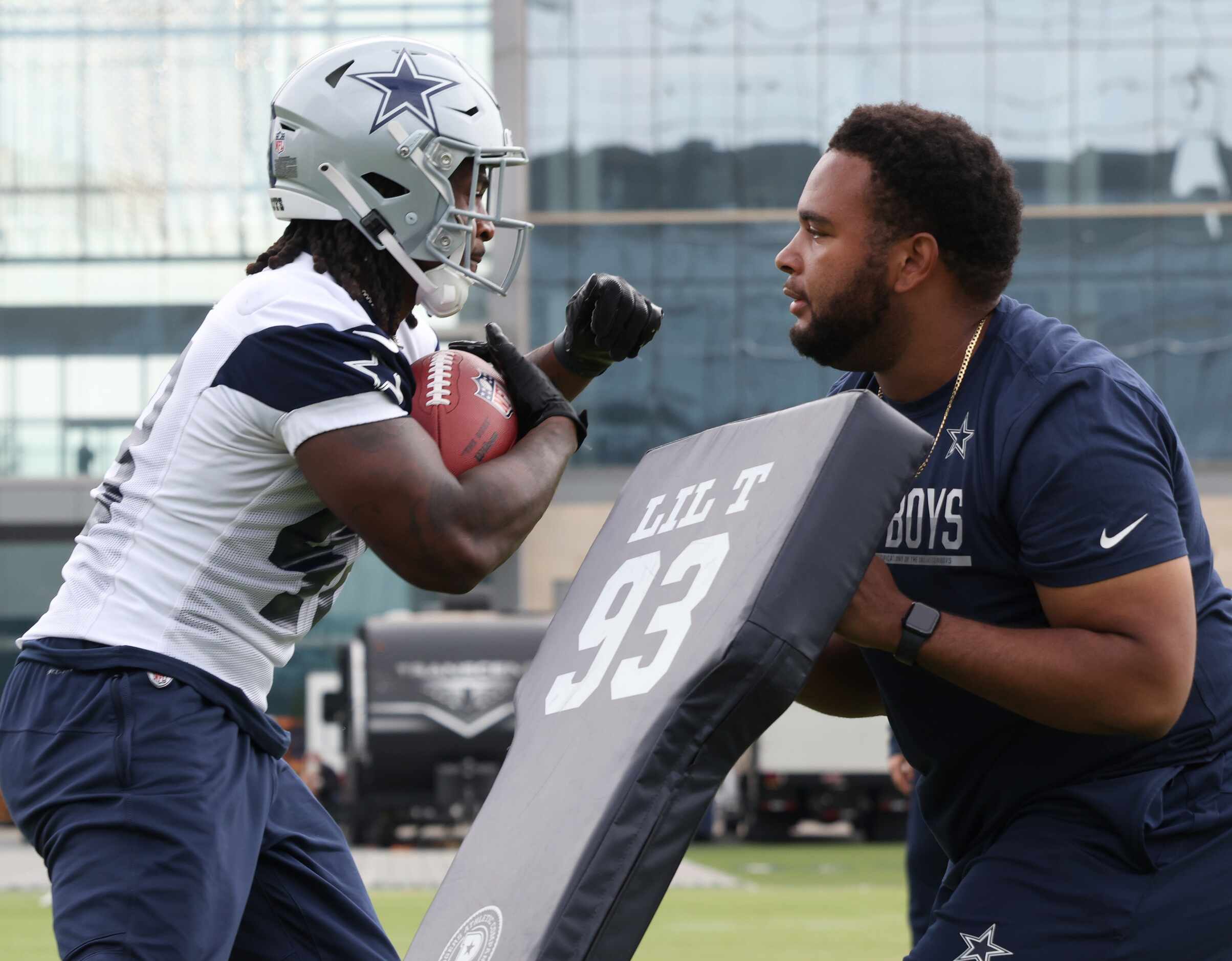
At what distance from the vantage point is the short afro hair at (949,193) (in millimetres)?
3197

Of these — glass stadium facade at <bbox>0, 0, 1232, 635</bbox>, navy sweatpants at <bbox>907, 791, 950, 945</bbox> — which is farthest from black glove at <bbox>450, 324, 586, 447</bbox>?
glass stadium facade at <bbox>0, 0, 1232, 635</bbox>

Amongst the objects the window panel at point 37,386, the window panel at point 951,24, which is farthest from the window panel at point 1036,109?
the window panel at point 37,386

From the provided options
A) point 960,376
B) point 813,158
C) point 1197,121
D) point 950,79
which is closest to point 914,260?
point 960,376

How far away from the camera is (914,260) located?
127 inches

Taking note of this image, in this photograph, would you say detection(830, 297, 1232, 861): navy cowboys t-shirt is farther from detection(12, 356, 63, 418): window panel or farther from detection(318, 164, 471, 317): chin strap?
detection(12, 356, 63, 418): window panel

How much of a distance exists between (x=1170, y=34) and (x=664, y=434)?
39.5 feet

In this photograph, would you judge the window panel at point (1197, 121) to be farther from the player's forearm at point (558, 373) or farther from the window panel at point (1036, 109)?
the player's forearm at point (558, 373)

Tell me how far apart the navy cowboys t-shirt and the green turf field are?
6869 mm

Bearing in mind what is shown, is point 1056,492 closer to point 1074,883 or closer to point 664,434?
point 1074,883

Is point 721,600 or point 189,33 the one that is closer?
point 721,600

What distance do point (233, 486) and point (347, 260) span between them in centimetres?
55

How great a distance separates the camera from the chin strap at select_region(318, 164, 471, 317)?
11.2ft

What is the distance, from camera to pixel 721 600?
2748 mm

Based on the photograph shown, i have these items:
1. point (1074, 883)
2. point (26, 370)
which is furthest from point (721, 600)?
point (26, 370)
